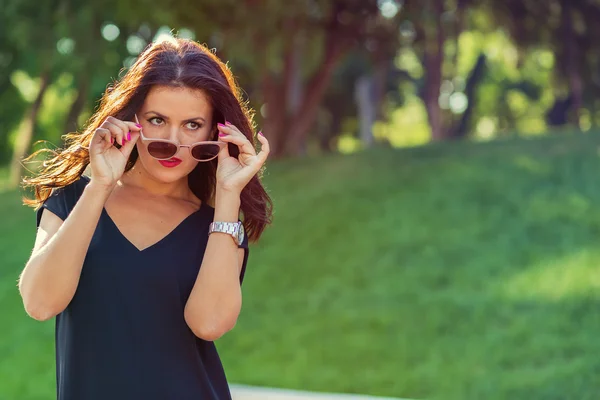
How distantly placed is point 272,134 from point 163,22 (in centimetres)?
474

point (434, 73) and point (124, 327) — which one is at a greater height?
point (434, 73)

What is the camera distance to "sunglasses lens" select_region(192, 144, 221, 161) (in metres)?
2.61

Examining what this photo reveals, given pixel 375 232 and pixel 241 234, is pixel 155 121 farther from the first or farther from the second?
pixel 375 232

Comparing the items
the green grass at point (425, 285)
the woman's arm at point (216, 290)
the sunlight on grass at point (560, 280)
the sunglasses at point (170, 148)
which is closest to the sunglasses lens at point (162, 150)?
the sunglasses at point (170, 148)

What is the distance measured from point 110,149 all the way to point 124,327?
473 millimetres

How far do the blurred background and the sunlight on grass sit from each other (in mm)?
23

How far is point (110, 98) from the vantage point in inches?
105

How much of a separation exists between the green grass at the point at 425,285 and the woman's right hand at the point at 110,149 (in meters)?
5.88

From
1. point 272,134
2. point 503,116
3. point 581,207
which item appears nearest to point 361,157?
point 272,134

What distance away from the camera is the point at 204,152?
2625mm

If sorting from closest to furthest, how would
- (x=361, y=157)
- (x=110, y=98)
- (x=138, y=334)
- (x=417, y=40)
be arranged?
(x=138, y=334) < (x=110, y=98) < (x=361, y=157) < (x=417, y=40)

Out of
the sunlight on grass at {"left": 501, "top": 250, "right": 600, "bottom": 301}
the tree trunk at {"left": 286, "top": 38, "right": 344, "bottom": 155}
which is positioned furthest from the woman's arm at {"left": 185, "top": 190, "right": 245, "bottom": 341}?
the tree trunk at {"left": 286, "top": 38, "right": 344, "bottom": 155}

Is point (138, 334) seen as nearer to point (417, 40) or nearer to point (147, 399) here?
point (147, 399)

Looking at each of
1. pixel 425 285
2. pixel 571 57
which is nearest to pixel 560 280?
pixel 425 285
